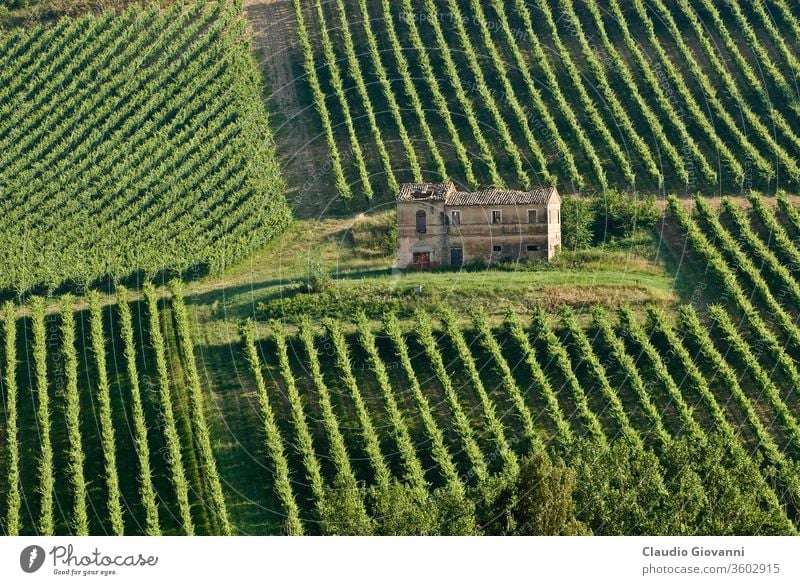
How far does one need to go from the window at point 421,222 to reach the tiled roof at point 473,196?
0.52 metres

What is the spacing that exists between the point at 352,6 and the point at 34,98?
14575 mm

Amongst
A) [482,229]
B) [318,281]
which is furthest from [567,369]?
[318,281]

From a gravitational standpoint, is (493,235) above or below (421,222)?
below

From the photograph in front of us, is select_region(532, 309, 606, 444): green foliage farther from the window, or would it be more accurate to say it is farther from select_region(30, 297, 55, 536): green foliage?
select_region(30, 297, 55, 536): green foliage

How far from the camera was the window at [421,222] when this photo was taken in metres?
57.0

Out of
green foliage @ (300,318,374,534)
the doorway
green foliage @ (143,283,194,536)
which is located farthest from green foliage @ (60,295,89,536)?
the doorway

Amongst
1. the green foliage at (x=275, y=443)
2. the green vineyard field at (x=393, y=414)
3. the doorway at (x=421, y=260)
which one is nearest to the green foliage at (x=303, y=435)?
the green vineyard field at (x=393, y=414)

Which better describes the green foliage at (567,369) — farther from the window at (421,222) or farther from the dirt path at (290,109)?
the dirt path at (290,109)

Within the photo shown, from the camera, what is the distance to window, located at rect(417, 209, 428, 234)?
57.0 metres

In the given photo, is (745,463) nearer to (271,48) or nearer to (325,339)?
(325,339)

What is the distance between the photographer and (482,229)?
56.3 metres

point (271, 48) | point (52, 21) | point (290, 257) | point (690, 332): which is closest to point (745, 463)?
point (690, 332)

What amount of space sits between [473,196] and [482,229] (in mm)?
1245

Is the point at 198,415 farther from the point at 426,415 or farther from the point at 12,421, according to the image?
the point at 426,415
